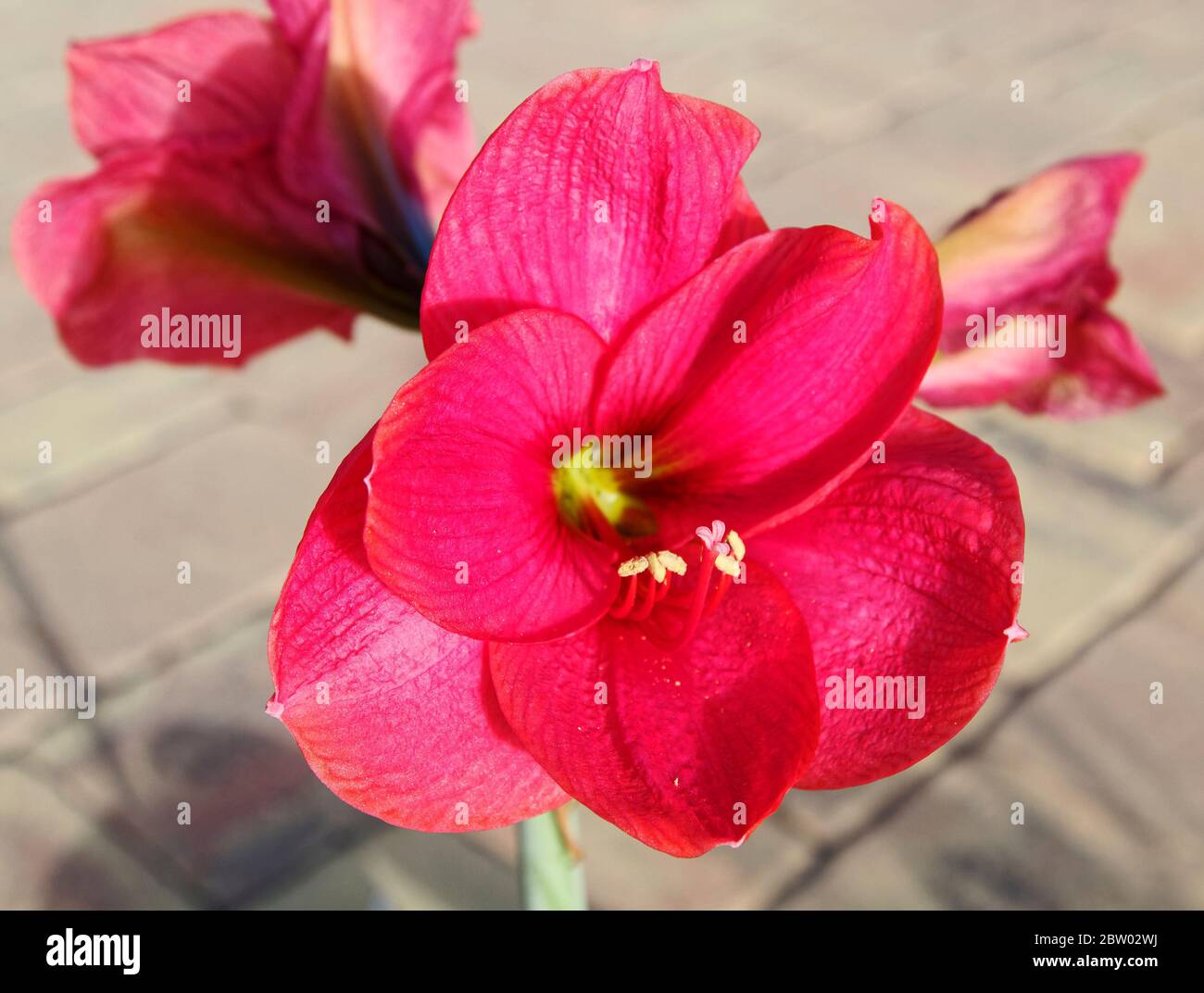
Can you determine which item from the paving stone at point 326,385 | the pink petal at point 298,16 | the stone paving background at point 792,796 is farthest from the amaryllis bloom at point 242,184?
the paving stone at point 326,385

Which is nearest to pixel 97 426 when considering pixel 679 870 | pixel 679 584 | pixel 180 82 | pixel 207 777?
pixel 207 777

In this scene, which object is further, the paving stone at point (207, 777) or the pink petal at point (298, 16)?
the paving stone at point (207, 777)

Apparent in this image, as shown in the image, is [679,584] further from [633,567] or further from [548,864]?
[548,864]

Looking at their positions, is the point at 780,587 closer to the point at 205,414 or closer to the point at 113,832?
the point at 113,832

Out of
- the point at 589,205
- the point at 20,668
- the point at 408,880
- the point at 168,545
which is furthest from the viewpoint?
the point at 168,545

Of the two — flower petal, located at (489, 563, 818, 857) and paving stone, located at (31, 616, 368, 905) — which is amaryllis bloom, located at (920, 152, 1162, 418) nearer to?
flower petal, located at (489, 563, 818, 857)

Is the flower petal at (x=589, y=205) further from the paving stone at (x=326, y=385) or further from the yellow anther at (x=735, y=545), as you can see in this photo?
the paving stone at (x=326, y=385)
